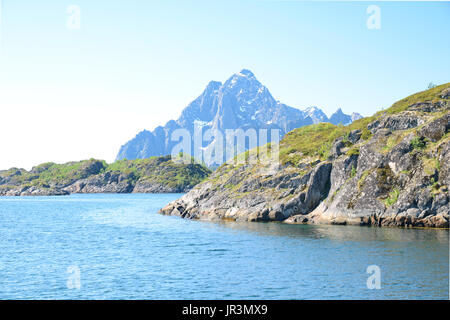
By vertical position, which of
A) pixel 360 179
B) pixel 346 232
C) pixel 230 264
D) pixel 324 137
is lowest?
pixel 230 264

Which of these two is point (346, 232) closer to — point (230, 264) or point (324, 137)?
point (230, 264)

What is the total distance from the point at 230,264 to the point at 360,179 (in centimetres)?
3969

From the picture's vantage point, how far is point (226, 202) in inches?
3780

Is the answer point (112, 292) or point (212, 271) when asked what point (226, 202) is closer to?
point (212, 271)

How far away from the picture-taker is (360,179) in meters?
75.5

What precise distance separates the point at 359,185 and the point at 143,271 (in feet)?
151

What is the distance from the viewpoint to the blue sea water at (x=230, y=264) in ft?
112

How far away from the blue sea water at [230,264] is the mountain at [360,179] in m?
5.86

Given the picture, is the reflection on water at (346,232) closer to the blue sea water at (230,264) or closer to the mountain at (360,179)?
the blue sea water at (230,264)

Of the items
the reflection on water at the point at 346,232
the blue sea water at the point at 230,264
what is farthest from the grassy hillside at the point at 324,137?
the blue sea water at the point at 230,264

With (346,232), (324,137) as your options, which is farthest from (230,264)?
(324,137)

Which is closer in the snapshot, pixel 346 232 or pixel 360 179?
pixel 346 232
